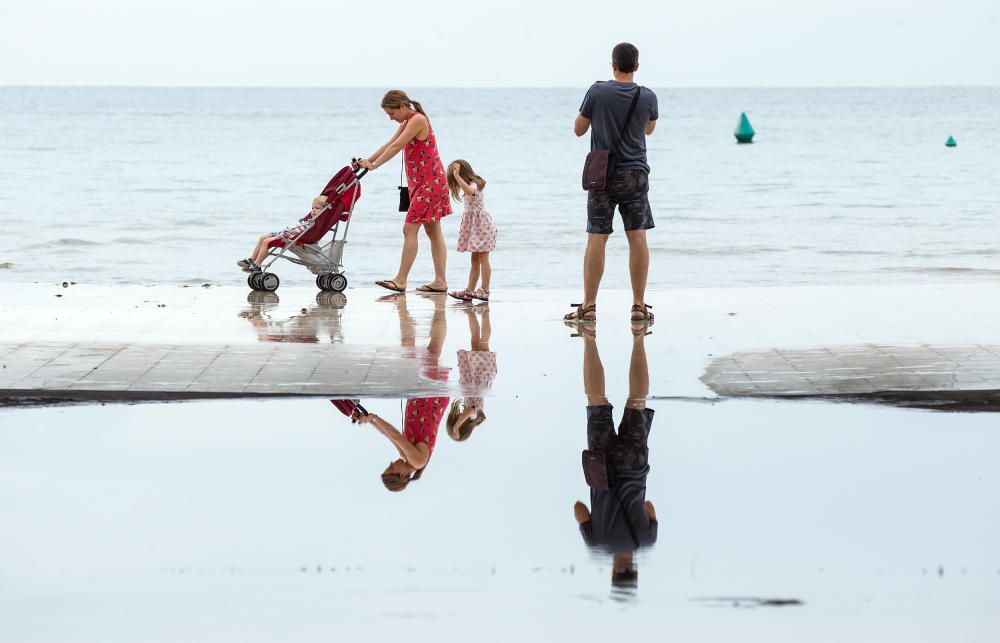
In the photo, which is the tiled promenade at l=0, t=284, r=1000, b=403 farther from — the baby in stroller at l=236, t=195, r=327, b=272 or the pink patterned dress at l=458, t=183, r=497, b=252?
the pink patterned dress at l=458, t=183, r=497, b=252

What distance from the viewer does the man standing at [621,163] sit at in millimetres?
10023

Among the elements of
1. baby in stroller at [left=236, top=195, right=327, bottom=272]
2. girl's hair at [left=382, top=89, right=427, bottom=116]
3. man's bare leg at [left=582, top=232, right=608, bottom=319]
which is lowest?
man's bare leg at [left=582, top=232, right=608, bottom=319]

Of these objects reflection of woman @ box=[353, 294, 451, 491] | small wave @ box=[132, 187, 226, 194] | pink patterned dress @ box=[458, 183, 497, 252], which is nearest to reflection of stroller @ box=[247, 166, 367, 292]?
pink patterned dress @ box=[458, 183, 497, 252]

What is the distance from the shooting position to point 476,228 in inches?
464

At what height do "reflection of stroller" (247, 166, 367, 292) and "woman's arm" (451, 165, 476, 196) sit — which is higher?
"woman's arm" (451, 165, 476, 196)

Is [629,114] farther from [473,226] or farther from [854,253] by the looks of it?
[854,253]

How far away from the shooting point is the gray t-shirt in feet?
32.9

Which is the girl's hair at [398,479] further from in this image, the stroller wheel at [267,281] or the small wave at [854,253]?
the small wave at [854,253]

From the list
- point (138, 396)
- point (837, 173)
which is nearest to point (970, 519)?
point (138, 396)

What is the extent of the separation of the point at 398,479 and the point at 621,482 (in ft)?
2.93

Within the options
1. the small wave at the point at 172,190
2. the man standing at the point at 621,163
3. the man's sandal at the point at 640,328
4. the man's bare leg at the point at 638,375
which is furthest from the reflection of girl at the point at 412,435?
the small wave at the point at 172,190

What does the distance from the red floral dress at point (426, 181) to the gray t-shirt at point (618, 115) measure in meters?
2.03

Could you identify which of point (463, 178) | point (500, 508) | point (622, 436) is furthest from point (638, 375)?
point (463, 178)

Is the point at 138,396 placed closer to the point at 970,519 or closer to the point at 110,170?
the point at 970,519
